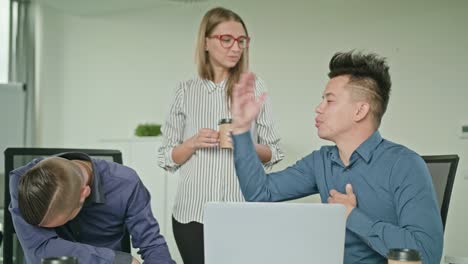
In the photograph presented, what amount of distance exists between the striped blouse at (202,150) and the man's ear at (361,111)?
21.8 inches

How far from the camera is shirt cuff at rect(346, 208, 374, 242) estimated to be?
1.57 meters

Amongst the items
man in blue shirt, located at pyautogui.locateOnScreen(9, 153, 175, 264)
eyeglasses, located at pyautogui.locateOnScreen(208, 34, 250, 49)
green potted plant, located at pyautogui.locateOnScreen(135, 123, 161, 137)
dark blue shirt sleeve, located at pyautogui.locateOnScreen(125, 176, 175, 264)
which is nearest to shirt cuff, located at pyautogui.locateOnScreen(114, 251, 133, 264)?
man in blue shirt, located at pyautogui.locateOnScreen(9, 153, 175, 264)

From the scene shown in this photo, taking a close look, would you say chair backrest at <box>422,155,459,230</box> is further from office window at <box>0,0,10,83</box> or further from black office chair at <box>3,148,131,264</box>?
office window at <box>0,0,10,83</box>

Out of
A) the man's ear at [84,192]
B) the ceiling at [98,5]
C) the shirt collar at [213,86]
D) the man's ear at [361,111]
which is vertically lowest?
the man's ear at [84,192]

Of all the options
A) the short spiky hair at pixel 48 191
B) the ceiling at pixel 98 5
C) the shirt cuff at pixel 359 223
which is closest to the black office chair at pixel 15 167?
the short spiky hair at pixel 48 191

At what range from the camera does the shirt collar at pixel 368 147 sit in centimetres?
179

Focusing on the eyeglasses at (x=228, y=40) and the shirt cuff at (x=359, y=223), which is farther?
the eyeglasses at (x=228, y=40)

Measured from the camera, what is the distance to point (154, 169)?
4.73 metres

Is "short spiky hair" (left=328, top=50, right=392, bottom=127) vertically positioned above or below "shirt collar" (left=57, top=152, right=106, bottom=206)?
above

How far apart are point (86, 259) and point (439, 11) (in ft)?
11.0

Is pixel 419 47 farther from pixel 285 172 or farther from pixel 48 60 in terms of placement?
pixel 48 60

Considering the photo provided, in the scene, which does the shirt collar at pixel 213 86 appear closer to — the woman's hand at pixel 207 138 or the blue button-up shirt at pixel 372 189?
the woman's hand at pixel 207 138

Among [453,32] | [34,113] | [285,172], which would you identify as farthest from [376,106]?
[34,113]

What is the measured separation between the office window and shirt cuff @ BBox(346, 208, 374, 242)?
4.43 metres
